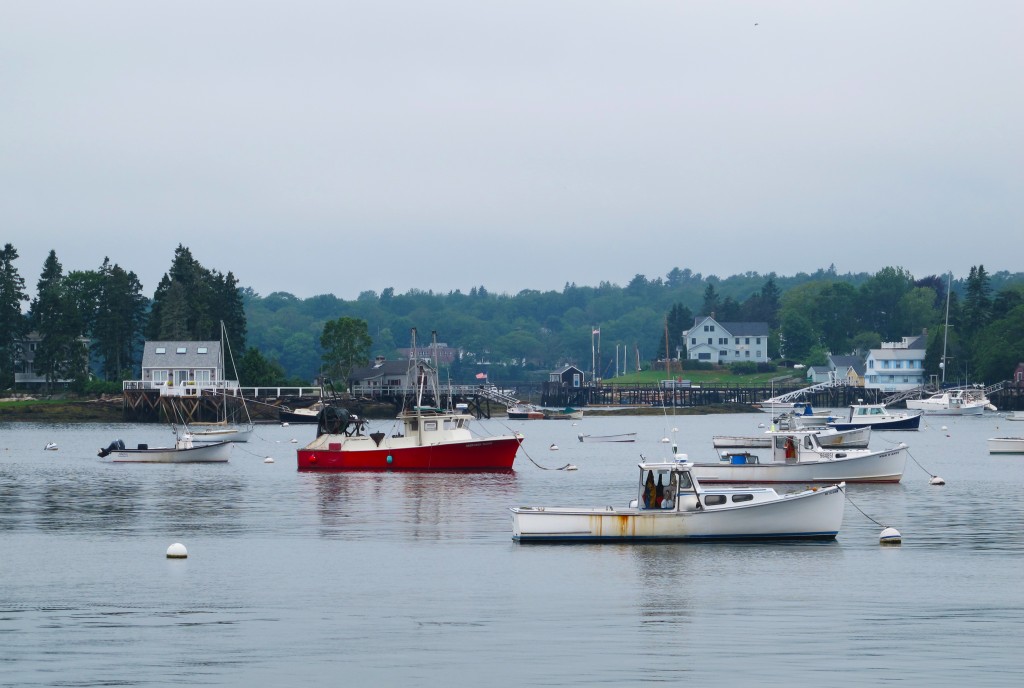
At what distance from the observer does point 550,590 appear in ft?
118

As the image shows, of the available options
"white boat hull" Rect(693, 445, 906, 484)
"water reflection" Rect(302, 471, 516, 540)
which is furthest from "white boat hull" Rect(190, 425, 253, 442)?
"white boat hull" Rect(693, 445, 906, 484)

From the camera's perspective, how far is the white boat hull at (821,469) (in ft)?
210

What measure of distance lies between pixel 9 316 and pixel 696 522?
151010 mm

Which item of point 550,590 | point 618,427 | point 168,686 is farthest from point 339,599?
point 618,427

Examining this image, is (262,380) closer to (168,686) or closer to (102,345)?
(102,345)

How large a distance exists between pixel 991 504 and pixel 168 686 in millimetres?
43927

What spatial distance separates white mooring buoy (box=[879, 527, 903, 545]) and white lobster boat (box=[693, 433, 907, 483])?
17546mm

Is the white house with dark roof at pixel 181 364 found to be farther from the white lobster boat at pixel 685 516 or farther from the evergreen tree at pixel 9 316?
the white lobster boat at pixel 685 516

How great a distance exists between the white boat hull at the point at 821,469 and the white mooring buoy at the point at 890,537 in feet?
57.6

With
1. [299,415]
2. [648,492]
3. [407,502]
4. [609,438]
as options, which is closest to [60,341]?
[299,415]

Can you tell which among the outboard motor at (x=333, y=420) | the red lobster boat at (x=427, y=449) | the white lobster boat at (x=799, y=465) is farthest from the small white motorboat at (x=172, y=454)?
the white lobster boat at (x=799, y=465)

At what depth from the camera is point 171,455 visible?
301 feet

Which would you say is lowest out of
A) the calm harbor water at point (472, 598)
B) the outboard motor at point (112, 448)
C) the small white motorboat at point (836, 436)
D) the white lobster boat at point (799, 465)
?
the calm harbor water at point (472, 598)

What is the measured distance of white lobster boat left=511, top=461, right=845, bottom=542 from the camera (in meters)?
42.2
